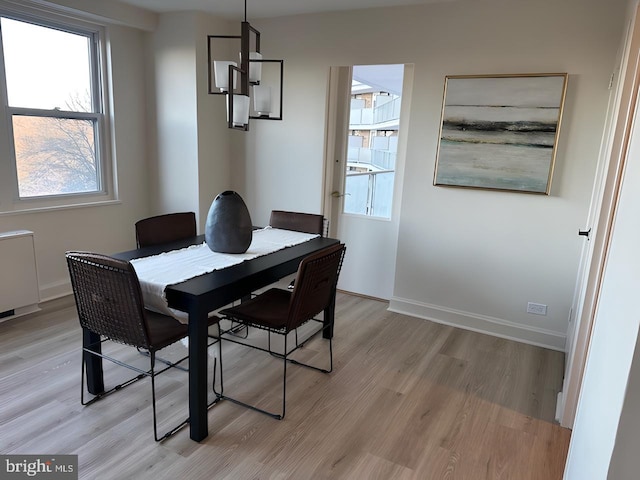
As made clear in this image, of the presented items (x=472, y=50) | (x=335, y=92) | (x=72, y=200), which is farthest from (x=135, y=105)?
(x=472, y=50)

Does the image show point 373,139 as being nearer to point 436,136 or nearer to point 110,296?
point 436,136

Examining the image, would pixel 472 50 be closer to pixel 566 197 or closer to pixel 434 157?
pixel 434 157

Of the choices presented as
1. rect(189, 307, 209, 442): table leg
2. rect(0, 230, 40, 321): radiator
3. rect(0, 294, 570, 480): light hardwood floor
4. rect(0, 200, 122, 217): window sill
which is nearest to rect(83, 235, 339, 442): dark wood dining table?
rect(189, 307, 209, 442): table leg

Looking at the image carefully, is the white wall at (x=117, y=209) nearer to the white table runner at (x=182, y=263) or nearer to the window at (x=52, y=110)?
the window at (x=52, y=110)

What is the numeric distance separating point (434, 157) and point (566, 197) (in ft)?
3.32

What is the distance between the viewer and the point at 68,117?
3809mm

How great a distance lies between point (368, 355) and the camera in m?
3.12

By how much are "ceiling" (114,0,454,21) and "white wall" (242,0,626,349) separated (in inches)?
3.8

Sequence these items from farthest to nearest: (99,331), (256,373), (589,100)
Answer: (589,100) < (256,373) < (99,331)

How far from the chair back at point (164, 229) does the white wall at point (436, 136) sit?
1359 millimetres

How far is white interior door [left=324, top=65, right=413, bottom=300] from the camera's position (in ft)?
13.0

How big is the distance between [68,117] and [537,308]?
13.8ft

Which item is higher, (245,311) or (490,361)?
(245,311)

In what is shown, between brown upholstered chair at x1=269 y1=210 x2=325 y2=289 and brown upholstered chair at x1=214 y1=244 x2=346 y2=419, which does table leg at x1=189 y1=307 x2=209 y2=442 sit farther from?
brown upholstered chair at x1=269 y1=210 x2=325 y2=289
